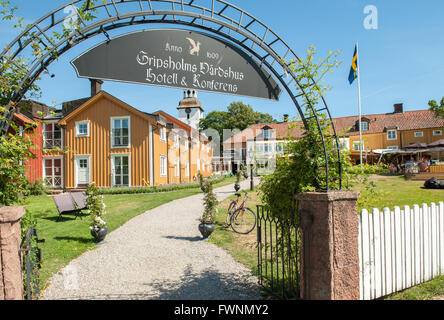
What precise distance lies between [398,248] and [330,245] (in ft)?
6.07

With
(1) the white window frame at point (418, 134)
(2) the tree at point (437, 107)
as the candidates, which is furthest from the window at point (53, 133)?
(1) the white window frame at point (418, 134)

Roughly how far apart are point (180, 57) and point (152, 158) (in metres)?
17.7

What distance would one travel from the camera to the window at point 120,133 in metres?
21.5

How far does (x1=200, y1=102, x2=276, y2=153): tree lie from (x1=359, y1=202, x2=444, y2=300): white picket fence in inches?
1834

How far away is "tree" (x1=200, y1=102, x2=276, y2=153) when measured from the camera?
172 feet

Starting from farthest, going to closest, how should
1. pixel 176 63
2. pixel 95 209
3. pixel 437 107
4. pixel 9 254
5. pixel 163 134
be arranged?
pixel 437 107, pixel 163 134, pixel 95 209, pixel 176 63, pixel 9 254

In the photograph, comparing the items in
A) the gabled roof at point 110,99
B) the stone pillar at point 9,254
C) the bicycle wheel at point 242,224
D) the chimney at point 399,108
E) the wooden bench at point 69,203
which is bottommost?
the bicycle wheel at point 242,224

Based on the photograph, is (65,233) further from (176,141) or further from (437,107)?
(437,107)

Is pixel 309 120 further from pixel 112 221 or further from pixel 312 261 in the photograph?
pixel 112 221

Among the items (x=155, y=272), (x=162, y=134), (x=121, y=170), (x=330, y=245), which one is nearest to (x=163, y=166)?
(x=162, y=134)

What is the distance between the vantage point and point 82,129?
72.8 ft

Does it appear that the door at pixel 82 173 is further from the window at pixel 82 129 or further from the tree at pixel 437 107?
the tree at pixel 437 107

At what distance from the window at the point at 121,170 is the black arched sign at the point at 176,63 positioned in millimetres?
18737
